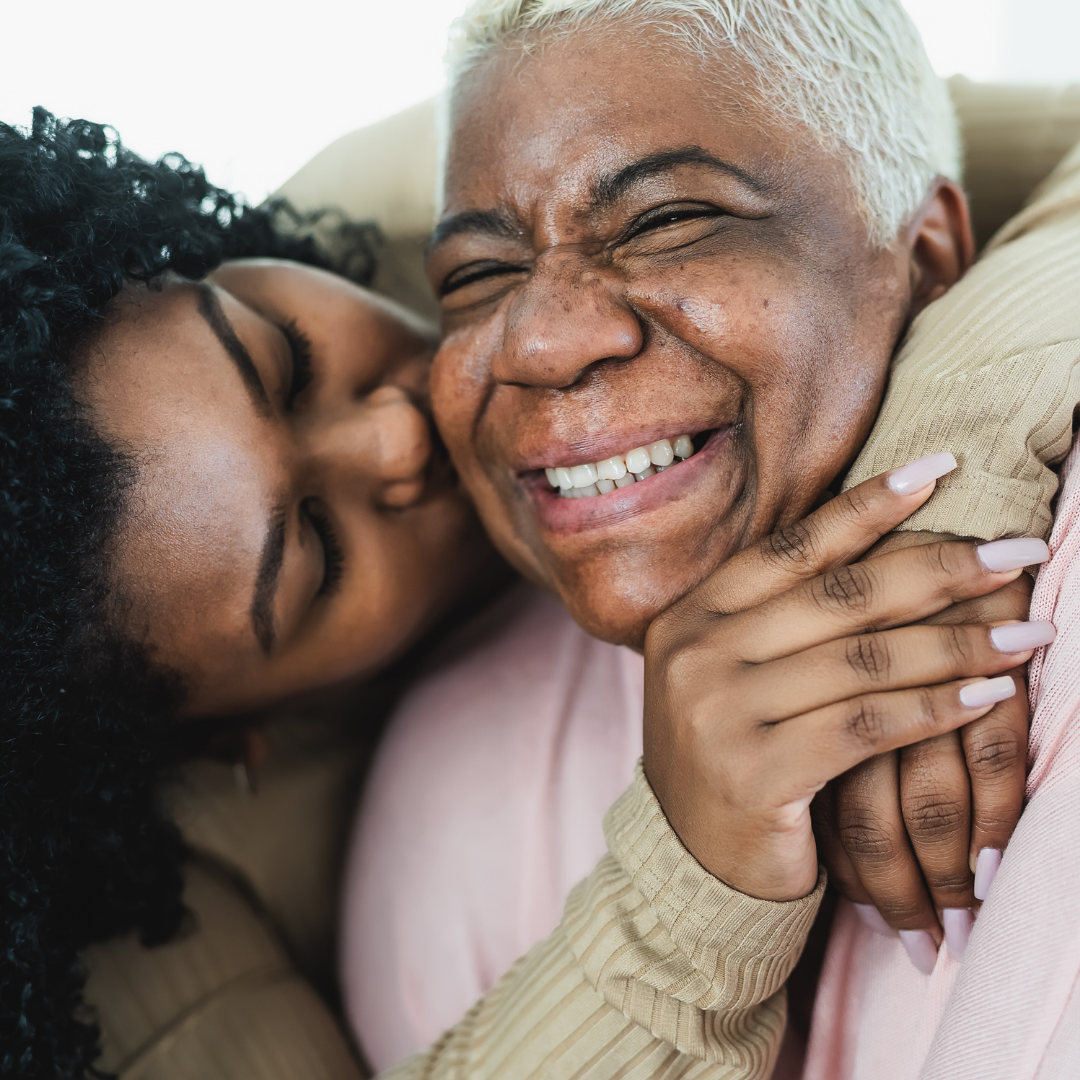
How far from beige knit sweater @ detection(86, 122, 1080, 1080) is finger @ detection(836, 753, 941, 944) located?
0.07m

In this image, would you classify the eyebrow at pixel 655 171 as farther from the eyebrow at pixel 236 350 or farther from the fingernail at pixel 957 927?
the fingernail at pixel 957 927

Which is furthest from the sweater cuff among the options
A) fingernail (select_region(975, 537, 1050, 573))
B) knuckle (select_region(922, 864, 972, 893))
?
fingernail (select_region(975, 537, 1050, 573))

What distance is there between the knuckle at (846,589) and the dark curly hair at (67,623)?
78cm

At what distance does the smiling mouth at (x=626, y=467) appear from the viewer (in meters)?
1.14

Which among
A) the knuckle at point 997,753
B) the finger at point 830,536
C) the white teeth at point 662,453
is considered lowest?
the knuckle at point 997,753

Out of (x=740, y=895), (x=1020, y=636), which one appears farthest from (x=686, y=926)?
(x=1020, y=636)

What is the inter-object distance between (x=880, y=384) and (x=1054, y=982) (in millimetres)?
626

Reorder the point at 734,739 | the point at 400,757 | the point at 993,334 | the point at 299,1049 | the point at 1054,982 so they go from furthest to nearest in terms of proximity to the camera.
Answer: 1. the point at 400,757
2. the point at 299,1049
3. the point at 993,334
4. the point at 734,739
5. the point at 1054,982

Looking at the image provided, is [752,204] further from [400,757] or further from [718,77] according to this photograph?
[400,757]

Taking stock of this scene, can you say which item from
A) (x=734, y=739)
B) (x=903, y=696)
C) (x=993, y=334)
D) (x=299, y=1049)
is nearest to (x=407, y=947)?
(x=299, y=1049)

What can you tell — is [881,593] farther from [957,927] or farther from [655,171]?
[655,171]

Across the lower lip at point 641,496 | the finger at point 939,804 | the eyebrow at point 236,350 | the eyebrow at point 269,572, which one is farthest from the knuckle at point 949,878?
the eyebrow at point 236,350

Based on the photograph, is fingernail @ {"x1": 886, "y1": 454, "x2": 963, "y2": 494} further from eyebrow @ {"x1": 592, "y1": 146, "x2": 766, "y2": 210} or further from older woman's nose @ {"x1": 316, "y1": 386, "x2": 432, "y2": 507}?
older woman's nose @ {"x1": 316, "y1": 386, "x2": 432, "y2": 507}

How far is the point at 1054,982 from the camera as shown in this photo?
0.77 m
